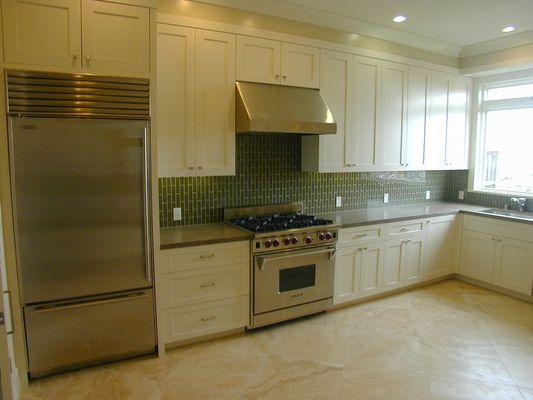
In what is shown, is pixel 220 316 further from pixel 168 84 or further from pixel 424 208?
pixel 424 208

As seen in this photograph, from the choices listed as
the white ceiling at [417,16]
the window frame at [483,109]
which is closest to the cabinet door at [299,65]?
the white ceiling at [417,16]

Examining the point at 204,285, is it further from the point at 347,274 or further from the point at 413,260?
the point at 413,260

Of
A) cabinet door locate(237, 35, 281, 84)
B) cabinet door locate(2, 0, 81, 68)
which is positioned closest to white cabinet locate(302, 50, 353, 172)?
cabinet door locate(237, 35, 281, 84)

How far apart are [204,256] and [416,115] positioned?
2.96 metres

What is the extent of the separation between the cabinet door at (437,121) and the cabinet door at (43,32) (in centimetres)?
376

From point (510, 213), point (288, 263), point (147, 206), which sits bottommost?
point (288, 263)

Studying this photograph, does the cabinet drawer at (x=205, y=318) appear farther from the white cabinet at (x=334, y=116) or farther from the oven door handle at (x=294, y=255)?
the white cabinet at (x=334, y=116)

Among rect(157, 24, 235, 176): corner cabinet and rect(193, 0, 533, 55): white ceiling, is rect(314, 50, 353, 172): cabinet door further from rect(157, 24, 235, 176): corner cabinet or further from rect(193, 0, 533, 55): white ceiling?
rect(157, 24, 235, 176): corner cabinet

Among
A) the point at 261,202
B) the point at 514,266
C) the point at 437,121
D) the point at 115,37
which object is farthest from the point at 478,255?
the point at 115,37

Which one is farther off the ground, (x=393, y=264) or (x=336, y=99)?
(x=336, y=99)

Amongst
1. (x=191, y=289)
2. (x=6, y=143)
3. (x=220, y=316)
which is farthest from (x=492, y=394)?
(x=6, y=143)

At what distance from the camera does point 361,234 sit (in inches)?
147

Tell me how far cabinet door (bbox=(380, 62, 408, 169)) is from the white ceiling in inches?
14.0

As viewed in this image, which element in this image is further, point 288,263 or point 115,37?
point 288,263
